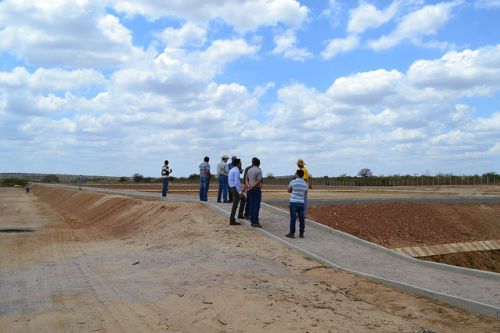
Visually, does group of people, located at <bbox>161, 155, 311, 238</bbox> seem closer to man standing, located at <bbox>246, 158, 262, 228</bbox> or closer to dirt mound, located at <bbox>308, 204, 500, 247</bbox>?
man standing, located at <bbox>246, 158, 262, 228</bbox>

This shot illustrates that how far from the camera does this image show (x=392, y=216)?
1952cm

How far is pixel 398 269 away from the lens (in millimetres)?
10469

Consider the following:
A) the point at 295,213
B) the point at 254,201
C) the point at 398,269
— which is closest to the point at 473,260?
the point at 295,213

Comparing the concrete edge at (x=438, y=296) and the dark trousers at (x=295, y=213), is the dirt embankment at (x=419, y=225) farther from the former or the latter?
the concrete edge at (x=438, y=296)

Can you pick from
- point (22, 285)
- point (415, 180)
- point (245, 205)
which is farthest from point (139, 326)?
point (415, 180)

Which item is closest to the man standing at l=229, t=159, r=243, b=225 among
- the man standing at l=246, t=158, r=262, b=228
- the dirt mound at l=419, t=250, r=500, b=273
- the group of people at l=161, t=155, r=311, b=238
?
the group of people at l=161, t=155, r=311, b=238

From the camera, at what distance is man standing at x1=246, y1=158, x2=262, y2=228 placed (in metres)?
13.4

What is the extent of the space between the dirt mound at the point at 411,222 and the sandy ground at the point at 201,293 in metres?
5.55

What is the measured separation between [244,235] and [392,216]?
864cm

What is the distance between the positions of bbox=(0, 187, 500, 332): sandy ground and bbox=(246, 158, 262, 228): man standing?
0.60 m

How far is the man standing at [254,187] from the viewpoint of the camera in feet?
43.8

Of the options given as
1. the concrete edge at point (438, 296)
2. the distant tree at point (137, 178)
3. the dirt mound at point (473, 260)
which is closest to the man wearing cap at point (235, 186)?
the concrete edge at point (438, 296)

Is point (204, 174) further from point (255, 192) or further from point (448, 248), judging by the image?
point (448, 248)

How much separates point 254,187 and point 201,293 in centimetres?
581
